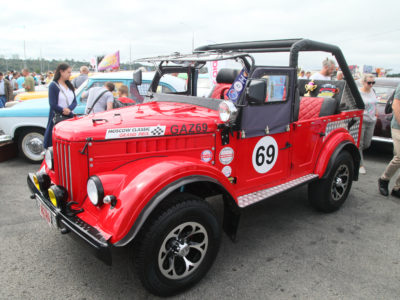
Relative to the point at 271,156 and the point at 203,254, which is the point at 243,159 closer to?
the point at 271,156

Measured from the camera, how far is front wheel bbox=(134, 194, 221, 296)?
2299 mm

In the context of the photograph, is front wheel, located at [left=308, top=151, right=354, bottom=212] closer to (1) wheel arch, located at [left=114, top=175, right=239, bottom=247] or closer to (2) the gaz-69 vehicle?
(2) the gaz-69 vehicle

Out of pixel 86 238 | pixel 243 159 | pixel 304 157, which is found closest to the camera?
pixel 86 238

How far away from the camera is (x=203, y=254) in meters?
2.65

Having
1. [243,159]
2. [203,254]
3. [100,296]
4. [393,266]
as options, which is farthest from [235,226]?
[393,266]

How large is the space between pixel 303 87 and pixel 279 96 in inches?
83.1

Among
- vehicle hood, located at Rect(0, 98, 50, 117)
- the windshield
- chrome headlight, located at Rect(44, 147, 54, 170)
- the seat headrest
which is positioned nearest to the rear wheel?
vehicle hood, located at Rect(0, 98, 50, 117)

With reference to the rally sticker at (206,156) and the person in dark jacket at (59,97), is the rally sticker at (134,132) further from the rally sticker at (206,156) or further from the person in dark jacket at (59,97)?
the person in dark jacket at (59,97)

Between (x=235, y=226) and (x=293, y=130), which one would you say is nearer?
(x=235, y=226)

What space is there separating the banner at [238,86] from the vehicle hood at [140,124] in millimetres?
227

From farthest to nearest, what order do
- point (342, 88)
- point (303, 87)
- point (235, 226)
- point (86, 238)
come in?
point (303, 87) → point (342, 88) → point (235, 226) → point (86, 238)

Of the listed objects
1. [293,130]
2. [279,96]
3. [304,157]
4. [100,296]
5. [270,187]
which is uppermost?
[279,96]

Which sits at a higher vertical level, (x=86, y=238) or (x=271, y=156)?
(x=271, y=156)

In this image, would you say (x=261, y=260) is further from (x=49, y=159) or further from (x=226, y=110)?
(x=49, y=159)
